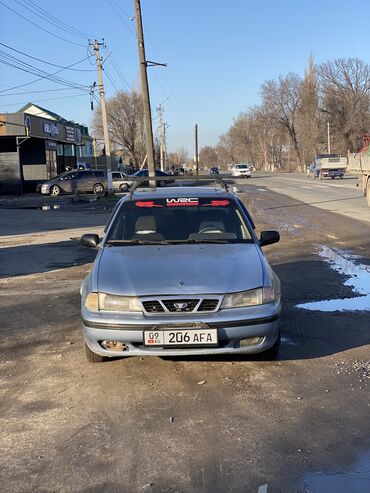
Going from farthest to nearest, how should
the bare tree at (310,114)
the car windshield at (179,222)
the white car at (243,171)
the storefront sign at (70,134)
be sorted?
the bare tree at (310,114)
the white car at (243,171)
the storefront sign at (70,134)
the car windshield at (179,222)

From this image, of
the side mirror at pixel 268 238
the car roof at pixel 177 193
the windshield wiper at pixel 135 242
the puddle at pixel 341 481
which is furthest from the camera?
the car roof at pixel 177 193

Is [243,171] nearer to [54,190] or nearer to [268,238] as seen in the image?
[54,190]

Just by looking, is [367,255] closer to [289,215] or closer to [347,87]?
[289,215]

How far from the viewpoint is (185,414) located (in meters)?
4.00

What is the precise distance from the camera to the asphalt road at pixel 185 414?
3.19m

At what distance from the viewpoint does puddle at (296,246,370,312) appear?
23.1 ft

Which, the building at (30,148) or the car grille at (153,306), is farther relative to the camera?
the building at (30,148)

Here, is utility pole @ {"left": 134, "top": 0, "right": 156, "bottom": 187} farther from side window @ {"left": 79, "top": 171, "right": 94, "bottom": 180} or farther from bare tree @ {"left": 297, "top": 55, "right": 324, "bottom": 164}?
bare tree @ {"left": 297, "top": 55, "right": 324, "bottom": 164}

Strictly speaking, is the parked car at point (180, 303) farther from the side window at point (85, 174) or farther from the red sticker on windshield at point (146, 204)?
the side window at point (85, 174)

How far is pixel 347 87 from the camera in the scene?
93.1 m

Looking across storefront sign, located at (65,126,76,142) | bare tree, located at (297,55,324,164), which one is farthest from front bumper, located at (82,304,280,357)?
bare tree, located at (297,55,324,164)

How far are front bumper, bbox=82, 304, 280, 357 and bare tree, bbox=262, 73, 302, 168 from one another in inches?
4098

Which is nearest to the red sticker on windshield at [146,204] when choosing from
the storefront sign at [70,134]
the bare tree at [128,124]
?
the storefront sign at [70,134]

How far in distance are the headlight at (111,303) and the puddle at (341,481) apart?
6.13 feet
